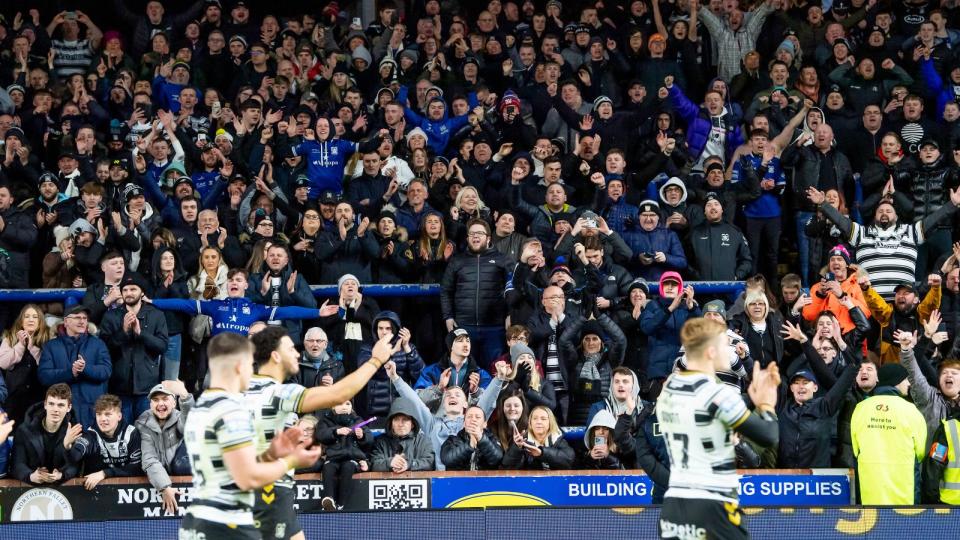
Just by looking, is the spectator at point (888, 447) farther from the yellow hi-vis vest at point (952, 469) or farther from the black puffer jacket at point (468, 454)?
the black puffer jacket at point (468, 454)

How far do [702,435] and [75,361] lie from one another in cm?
751

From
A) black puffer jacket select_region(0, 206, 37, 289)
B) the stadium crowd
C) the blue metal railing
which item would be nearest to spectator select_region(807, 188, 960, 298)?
the stadium crowd

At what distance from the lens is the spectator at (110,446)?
40.3ft

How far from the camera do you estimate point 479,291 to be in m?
14.6

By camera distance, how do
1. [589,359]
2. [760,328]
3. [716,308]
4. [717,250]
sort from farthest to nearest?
1. [717,250]
2. [760,328]
3. [716,308]
4. [589,359]

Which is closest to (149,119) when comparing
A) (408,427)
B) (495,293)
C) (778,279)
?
(495,293)

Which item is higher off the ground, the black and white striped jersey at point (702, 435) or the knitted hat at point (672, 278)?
the knitted hat at point (672, 278)

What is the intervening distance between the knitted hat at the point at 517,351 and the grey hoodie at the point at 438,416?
0.42m

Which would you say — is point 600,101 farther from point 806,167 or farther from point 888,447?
point 888,447

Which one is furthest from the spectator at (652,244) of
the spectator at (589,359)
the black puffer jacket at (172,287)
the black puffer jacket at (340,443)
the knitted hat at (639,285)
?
the black puffer jacket at (172,287)

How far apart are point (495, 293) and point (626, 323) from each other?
142 cm

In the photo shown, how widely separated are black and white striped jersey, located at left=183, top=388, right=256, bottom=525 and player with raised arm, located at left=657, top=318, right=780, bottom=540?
2.40m

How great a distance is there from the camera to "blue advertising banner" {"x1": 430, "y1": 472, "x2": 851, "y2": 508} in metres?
12.3

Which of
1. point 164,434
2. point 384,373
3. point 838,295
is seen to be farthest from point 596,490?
point 164,434
